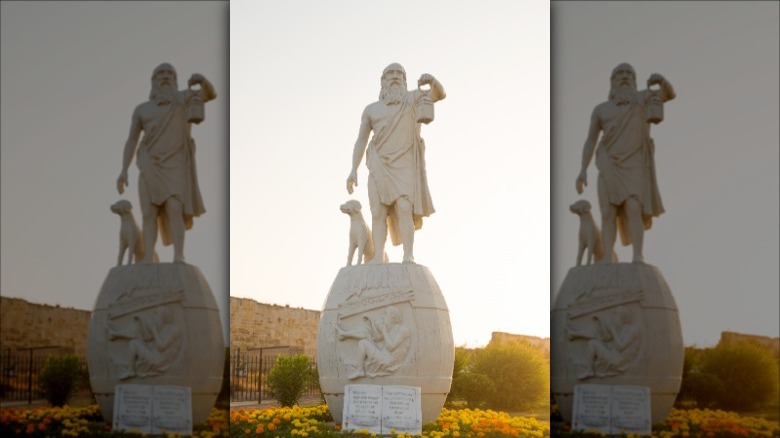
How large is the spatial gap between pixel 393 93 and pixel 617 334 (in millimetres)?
4050

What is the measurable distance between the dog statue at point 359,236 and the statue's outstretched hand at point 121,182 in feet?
10.0

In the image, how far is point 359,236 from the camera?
9180 millimetres

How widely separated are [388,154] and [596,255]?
358cm

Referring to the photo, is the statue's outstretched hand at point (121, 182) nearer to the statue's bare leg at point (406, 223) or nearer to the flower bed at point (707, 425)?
the statue's bare leg at point (406, 223)

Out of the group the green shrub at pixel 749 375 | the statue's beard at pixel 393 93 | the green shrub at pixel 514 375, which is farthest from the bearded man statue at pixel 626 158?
the green shrub at pixel 514 375

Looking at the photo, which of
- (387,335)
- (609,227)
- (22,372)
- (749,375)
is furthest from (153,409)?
(749,375)

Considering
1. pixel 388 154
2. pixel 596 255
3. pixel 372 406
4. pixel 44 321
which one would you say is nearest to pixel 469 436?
pixel 372 406

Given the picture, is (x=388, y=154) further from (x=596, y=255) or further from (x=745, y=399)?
(x=745, y=399)

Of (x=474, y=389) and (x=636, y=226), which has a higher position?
(x=636, y=226)

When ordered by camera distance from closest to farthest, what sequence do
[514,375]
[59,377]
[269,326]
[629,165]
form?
[629,165] → [59,377] → [514,375] → [269,326]

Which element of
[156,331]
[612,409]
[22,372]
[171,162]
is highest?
[171,162]

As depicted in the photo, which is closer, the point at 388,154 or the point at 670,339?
the point at 670,339

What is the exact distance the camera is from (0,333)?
6258 mm

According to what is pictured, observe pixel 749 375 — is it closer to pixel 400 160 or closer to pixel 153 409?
pixel 153 409
